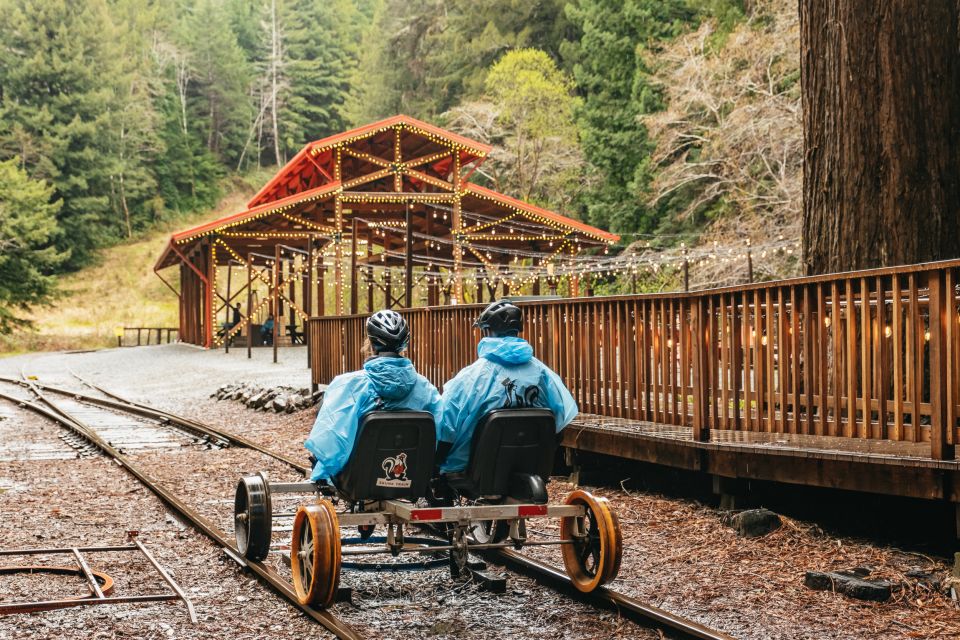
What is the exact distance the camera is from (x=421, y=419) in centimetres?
560

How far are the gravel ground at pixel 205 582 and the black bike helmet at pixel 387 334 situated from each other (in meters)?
1.45

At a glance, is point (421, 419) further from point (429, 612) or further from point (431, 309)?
point (431, 309)

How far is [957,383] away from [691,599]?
75.8 inches

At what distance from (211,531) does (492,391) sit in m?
2.96

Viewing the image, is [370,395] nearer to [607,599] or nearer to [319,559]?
[319,559]

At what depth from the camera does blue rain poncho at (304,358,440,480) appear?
18.4 ft

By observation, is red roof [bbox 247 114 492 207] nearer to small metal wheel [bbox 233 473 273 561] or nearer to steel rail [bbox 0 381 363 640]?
steel rail [bbox 0 381 363 640]

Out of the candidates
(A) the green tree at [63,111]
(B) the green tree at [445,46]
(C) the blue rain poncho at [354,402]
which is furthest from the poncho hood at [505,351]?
(A) the green tree at [63,111]

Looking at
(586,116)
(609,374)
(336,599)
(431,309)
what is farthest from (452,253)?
(336,599)

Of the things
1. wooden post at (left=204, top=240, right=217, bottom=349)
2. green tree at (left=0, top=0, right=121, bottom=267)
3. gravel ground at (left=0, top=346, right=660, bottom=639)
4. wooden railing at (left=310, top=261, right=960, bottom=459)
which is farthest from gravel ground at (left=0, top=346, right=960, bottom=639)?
green tree at (left=0, top=0, right=121, bottom=267)

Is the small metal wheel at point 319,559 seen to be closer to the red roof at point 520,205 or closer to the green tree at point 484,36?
the red roof at point 520,205

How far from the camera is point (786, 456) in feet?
22.7

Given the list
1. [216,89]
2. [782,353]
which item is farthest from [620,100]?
[216,89]

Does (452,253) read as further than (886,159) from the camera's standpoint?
Yes
